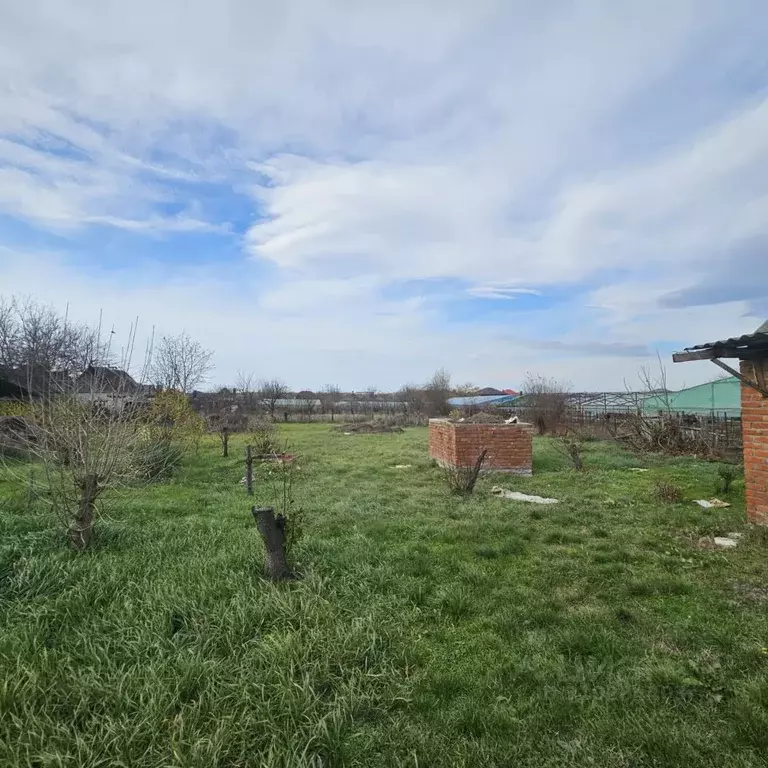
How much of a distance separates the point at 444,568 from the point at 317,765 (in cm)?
256

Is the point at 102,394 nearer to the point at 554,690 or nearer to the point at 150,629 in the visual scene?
the point at 150,629

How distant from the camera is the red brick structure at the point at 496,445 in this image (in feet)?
32.8

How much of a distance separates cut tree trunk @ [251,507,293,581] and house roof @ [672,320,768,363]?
4.66 meters

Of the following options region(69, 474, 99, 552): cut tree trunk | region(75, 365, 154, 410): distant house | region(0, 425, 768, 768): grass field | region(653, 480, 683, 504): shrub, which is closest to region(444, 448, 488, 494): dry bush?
region(0, 425, 768, 768): grass field

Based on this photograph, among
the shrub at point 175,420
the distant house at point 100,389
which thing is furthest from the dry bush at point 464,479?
the shrub at point 175,420

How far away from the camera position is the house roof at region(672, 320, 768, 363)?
199 inches

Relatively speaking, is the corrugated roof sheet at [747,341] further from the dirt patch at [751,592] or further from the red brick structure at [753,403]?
the dirt patch at [751,592]

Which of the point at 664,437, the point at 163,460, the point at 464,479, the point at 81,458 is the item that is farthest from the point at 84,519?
the point at 664,437

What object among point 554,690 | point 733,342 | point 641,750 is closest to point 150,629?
point 554,690

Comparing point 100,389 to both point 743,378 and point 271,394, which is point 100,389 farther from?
point 271,394

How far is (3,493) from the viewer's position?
24.9 feet

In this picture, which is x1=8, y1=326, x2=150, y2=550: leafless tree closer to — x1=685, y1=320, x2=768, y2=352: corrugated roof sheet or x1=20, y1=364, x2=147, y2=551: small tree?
x1=20, y1=364, x2=147, y2=551: small tree

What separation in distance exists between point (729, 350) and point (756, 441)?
3.55 feet

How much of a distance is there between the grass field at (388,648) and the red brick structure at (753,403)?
20.8 inches
